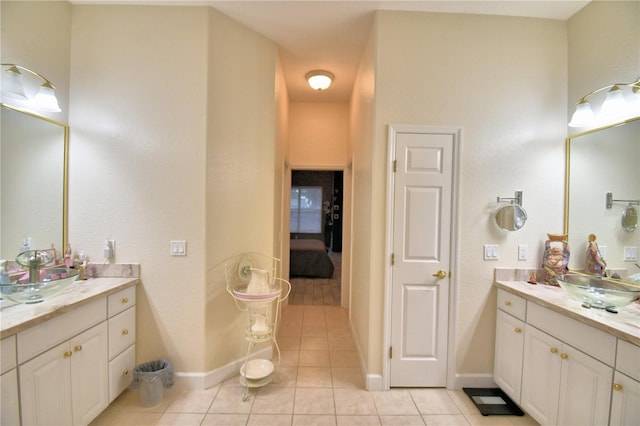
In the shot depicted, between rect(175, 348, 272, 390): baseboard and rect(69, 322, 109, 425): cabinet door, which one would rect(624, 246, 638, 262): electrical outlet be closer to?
rect(175, 348, 272, 390): baseboard

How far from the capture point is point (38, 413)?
4.44 ft

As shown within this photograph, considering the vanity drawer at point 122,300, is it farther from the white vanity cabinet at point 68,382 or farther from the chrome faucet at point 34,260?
the chrome faucet at point 34,260

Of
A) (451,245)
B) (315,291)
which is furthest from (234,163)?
(315,291)

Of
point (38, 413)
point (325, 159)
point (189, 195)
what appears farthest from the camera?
point (325, 159)

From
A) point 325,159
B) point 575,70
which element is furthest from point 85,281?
point 575,70

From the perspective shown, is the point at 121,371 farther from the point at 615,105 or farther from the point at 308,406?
the point at 615,105

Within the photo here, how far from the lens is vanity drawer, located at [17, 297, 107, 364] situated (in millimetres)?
1305

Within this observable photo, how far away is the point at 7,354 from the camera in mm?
1214

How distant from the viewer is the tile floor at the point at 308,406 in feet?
6.00

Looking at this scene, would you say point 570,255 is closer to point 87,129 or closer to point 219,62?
point 219,62

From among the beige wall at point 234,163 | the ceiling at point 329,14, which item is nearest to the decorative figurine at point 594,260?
the ceiling at point 329,14

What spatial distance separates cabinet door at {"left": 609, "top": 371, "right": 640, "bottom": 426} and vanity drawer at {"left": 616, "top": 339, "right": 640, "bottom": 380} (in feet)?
0.10

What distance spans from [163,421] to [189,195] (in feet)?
5.27

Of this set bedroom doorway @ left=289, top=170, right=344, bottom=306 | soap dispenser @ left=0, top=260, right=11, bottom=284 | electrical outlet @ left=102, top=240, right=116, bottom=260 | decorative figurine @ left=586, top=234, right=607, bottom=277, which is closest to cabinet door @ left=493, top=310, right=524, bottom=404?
decorative figurine @ left=586, top=234, right=607, bottom=277
